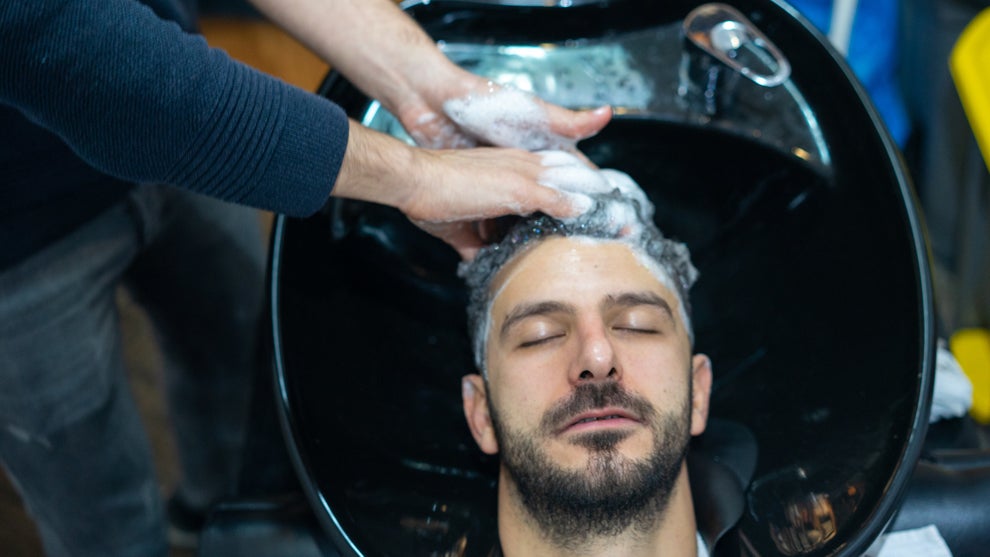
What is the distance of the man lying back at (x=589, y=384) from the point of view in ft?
3.06

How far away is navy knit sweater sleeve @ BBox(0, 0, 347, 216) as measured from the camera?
0.75 meters

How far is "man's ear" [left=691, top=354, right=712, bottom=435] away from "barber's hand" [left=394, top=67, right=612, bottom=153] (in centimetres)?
33

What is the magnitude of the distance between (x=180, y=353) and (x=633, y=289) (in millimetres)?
831

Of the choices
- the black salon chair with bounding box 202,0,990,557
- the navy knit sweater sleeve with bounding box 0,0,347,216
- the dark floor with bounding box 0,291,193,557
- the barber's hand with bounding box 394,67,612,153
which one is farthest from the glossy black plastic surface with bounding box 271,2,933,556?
the dark floor with bounding box 0,291,193,557

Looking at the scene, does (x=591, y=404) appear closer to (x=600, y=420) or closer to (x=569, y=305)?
(x=600, y=420)

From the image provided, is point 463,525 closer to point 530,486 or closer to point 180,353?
point 530,486

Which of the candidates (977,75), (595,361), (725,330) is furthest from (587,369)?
(977,75)

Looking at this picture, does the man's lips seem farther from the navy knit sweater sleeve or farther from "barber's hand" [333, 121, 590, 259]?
the navy knit sweater sleeve

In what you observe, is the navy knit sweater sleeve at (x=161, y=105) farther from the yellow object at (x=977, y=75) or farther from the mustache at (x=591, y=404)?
the yellow object at (x=977, y=75)

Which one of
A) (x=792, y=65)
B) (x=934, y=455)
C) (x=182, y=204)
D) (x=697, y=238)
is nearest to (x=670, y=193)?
(x=697, y=238)

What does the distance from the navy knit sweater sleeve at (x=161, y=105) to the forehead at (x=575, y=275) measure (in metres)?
0.28

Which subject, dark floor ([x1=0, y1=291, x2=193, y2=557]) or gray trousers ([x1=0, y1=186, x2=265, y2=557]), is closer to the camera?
gray trousers ([x1=0, y1=186, x2=265, y2=557])

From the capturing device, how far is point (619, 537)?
37.7 inches

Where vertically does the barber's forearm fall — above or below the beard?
above
